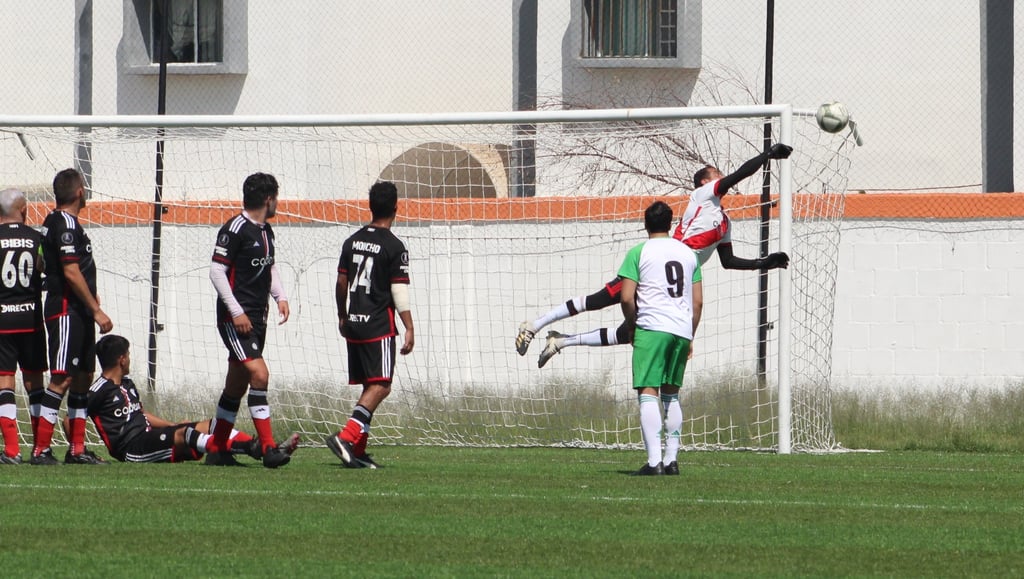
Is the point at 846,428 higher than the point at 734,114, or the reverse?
the point at 734,114

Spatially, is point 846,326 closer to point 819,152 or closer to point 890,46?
point 819,152

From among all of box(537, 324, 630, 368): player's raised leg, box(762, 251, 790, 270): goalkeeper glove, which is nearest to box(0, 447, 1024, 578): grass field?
box(762, 251, 790, 270): goalkeeper glove

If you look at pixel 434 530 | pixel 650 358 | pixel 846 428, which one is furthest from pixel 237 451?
pixel 846 428

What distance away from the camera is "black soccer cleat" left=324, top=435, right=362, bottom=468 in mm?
9711

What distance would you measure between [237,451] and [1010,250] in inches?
340

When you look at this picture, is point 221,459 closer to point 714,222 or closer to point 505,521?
point 505,521

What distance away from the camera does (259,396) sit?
32.2 feet

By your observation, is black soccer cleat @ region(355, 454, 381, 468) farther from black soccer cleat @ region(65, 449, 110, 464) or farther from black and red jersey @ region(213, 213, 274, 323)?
black soccer cleat @ region(65, 449, 110, 464)

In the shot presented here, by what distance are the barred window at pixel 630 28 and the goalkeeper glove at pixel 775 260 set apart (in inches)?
361

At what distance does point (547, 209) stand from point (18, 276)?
259 inches

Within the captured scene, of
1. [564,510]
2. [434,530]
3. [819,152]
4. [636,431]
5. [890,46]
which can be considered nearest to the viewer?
[434,530]

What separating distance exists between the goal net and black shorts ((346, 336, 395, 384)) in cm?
328

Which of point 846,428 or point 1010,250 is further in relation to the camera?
point 1010,250

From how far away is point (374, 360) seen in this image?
9859 mm
